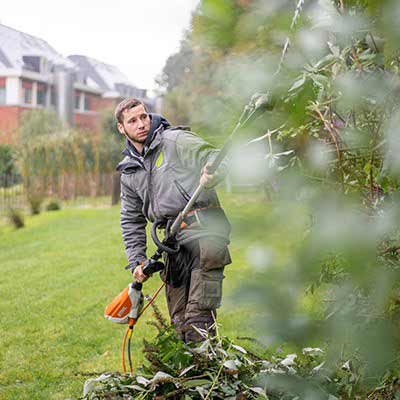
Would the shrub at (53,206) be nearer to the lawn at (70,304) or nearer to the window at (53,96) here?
the lawn at (70,304)

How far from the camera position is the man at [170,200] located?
3572mm

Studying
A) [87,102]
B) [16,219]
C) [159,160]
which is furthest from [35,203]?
[87,102]

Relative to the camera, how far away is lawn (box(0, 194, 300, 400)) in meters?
0.71

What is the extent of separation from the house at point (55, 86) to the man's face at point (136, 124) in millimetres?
28715

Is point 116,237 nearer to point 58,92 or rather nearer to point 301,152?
point 301,152

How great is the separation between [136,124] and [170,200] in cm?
54

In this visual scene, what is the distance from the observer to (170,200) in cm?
357

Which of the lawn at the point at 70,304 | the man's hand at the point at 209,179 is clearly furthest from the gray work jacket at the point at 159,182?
the man's hand at the point at 209,179

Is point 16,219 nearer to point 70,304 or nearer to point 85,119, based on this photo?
point 70,304

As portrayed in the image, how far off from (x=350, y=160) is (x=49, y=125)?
35.3m

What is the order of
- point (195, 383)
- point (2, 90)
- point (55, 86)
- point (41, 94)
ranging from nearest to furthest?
point (195, 383) < point (2, 90) < point (41, 94) < point (55, 86)

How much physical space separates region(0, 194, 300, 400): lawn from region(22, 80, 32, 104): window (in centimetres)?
2576

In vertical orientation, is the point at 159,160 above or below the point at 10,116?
below

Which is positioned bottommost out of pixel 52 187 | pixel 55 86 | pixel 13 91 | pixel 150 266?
pixel 52 187
